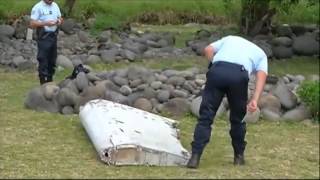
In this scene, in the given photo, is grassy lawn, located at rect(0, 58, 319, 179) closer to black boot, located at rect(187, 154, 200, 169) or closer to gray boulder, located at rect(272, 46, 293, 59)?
black boot, located at rect(187, 154, 200, 169)

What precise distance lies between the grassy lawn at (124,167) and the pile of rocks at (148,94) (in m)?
0.25

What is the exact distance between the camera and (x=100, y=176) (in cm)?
736

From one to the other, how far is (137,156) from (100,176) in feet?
2.02

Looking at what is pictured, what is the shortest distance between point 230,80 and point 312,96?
3.25 m

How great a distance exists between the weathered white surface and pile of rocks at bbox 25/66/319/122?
4.22 ft

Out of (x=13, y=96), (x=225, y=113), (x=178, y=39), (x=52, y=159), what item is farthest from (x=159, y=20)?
(x=52, y=159)

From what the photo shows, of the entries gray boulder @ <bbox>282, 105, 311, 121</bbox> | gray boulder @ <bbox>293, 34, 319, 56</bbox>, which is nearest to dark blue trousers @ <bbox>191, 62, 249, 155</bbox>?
gray boulder @ <bbox>282, 105, 311, 121</bbox>

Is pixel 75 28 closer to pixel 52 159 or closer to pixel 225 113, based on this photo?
pixel 225 113

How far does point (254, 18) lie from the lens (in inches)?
773

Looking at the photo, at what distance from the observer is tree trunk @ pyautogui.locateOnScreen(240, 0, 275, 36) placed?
19122 millimetres

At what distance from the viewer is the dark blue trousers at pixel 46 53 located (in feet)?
40.2

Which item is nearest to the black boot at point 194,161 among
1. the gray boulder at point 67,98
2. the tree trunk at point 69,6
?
the gray boulder at point 67,98

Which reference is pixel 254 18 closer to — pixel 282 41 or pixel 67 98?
pixel 282 41

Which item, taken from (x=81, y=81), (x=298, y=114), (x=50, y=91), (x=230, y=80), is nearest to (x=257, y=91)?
(x=230, y=80)
